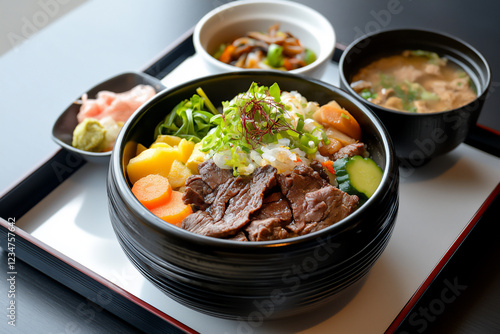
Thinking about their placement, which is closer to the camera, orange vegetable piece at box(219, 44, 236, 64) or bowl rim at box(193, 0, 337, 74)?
bowl rim at box(193, 0, 337, 74)

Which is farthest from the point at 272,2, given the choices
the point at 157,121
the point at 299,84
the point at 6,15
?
the point at 6,15

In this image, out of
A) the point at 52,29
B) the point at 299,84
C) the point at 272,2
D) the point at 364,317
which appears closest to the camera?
the point at 364,317

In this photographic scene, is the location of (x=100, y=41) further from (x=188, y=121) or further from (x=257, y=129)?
(x=257, y=129)

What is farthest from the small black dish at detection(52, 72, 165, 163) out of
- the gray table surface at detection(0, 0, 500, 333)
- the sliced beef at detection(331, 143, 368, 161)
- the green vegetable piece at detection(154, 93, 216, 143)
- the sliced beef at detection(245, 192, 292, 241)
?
the sliced beef at detection(331, 143, 368, 161)

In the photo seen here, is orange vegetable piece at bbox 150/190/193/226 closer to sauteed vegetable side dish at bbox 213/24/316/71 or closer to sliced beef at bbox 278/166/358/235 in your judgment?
sliced beef at bbox 278/166/358/235

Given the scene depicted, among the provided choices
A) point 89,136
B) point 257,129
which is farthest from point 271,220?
point 89,136

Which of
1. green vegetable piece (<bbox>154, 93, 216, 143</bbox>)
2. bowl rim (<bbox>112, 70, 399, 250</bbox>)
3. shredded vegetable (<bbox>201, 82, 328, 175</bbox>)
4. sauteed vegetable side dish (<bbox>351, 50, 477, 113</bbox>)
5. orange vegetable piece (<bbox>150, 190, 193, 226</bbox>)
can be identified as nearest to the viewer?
bowl rim (<bbox>112, 70, 399, 250</bbox>)

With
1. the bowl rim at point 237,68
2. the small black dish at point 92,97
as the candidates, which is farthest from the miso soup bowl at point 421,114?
the small black dish at point 92,97

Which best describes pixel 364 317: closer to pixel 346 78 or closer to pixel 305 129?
pixel 305 129
